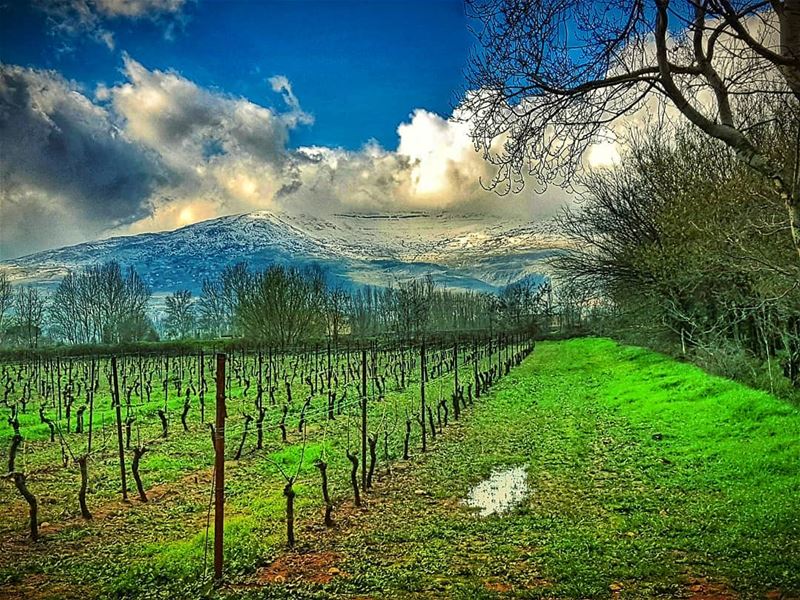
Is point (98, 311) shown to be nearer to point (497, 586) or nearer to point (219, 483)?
point (219, 483)

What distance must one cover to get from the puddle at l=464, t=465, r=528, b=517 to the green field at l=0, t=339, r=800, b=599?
16cm

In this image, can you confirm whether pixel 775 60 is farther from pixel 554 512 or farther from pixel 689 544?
pixel 554 512

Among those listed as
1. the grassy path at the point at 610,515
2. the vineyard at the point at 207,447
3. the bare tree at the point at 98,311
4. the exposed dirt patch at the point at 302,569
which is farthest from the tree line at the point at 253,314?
the exposed dirt patch at the point at 302,569

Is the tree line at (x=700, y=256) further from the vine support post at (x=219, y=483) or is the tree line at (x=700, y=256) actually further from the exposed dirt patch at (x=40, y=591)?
the exposed dirt patch at (x=40, y=591)

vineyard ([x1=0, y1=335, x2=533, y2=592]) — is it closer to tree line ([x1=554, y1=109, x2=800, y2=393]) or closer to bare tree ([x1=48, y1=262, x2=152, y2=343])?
tree line ([x1=554, y1=109, x2=800, y2=393])

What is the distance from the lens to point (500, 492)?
7.95 metres

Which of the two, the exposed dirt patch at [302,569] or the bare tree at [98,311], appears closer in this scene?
the exposed dirt patch at [302,569]

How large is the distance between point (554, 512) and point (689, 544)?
1.62 meters

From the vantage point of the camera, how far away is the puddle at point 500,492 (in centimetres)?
727

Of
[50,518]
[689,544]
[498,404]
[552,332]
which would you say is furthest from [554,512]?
[552,332]

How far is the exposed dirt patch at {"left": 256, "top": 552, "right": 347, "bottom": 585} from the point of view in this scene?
524cm

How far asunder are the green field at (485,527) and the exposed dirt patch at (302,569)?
0.02 m

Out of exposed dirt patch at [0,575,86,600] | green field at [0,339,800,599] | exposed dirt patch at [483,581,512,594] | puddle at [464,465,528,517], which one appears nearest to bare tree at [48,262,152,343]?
green field at [0,339,800,599]

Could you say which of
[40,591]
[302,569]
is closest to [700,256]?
[302,569]
